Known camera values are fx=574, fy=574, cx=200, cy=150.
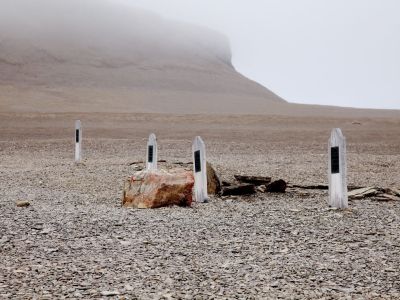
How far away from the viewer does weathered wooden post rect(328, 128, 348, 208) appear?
10.0 m

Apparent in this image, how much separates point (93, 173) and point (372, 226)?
11242mm

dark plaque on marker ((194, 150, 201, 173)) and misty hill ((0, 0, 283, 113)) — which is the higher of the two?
misty hill ((0, 0, 283, 113))

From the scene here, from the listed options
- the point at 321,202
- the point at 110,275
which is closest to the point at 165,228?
the point at 110,275

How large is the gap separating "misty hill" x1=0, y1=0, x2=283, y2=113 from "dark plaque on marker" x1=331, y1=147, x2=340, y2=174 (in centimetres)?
6821

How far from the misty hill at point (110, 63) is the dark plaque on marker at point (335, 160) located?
6821 centimetres

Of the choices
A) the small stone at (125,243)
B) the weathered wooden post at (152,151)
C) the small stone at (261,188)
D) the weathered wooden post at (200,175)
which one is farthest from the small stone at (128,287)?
the weathered wooden post at (152,151)

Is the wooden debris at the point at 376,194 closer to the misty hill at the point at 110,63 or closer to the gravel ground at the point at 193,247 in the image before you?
the gravel ground at the point at 193,247

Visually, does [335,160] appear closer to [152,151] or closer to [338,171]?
[338,171]

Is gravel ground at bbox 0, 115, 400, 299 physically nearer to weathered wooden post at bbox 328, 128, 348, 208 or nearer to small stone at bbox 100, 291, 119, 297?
small stone at bbox 100, 291, 119, 297

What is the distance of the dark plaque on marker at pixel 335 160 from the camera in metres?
10.2

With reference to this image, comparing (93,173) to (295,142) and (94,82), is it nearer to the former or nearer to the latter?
(295,142)

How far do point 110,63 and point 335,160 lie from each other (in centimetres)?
12270

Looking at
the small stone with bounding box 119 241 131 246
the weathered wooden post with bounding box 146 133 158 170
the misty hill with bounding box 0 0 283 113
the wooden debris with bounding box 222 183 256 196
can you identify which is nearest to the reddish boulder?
the wooden debris with bounding box 222 183 256 196

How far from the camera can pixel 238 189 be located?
12.6 metres
